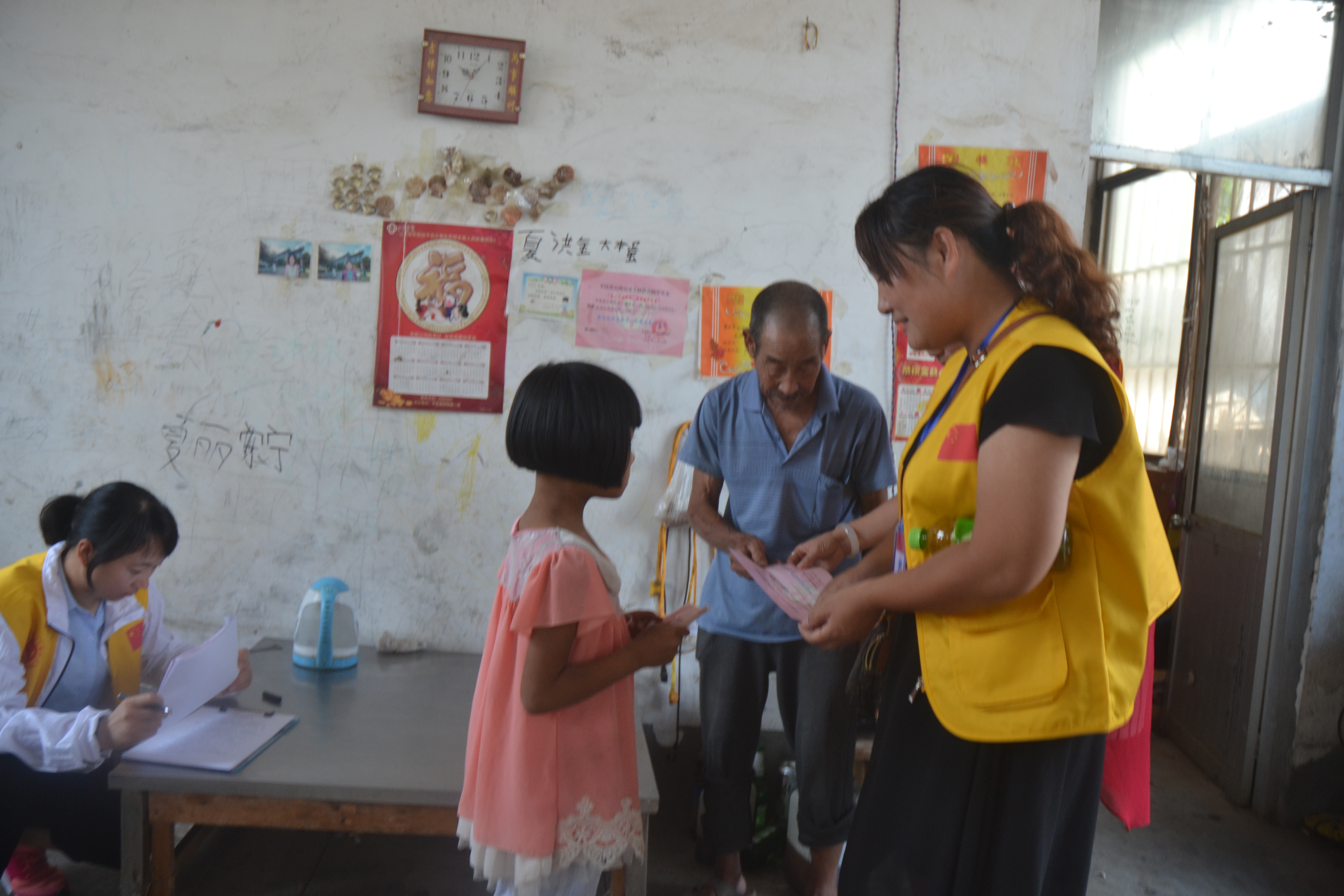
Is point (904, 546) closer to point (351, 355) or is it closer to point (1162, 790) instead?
point (351, 355)

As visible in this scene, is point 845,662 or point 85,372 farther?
point 85,372

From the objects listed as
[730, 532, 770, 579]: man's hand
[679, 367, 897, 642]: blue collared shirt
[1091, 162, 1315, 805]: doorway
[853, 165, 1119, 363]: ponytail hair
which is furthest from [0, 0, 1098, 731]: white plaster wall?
[853, 165, 1119, 363]: ponytail hair

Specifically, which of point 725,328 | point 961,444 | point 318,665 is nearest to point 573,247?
point 725,328

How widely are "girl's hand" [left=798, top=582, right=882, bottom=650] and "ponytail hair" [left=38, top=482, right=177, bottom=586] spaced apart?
50.3 inches

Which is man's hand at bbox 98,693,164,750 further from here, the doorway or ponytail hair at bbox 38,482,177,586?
the doorway

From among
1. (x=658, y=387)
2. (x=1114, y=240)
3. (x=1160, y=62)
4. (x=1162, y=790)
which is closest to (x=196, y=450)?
(x=658, y=387)

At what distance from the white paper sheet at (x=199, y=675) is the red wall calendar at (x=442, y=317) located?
95 centimetres

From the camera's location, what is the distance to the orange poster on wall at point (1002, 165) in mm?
2588

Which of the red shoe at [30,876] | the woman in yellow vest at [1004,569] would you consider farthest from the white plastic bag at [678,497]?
the red shoe at [30,876]

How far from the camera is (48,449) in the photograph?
252cm

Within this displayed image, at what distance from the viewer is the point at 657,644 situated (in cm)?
135

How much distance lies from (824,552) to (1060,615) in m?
0.80

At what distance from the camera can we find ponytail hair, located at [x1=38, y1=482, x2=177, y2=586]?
170 cm

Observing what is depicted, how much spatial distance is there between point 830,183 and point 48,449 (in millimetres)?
2361
